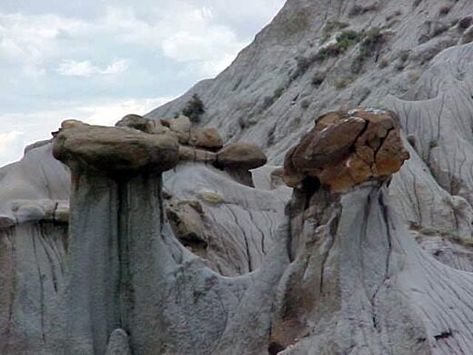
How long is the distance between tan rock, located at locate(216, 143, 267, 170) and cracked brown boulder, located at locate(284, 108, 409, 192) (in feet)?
20.8

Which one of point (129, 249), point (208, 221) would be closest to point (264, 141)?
point (208, 221)

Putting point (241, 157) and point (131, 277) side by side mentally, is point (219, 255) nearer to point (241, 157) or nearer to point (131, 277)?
point (131, 277)

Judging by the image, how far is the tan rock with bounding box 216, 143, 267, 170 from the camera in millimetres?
16359

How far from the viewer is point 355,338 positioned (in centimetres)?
934

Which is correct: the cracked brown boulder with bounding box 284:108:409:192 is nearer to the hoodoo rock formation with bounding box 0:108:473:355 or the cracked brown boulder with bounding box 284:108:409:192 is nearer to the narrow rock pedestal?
the hoodoo rock formation with bounding box 0:108:473:355

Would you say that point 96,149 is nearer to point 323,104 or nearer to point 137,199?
point 137,199

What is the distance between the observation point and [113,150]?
10.7 metres

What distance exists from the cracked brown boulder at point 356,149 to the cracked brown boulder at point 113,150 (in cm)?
156

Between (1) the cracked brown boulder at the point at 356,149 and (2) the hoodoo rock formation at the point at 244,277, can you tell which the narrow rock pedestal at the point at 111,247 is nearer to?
(2) the hoodoo rock formation at the point at 244,277

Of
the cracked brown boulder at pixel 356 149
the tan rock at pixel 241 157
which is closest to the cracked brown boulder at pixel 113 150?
the cracked brown boulder at pixel 356 149

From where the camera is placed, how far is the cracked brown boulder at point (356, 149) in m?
9.77

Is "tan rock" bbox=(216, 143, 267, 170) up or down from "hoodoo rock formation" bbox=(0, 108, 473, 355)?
up

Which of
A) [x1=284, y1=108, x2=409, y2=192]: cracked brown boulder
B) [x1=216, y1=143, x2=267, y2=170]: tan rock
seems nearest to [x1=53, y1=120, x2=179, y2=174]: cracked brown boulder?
[x1=284, y1=108, x2=409, y2=192]: cracked brown boulder

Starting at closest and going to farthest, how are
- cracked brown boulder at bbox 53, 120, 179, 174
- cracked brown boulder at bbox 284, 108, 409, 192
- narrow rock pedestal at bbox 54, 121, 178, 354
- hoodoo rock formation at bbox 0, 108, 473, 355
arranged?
1. hoodoo rock formation at bbox 0, 108, 473, 355
2. cracked brown boulder at bbox 284, 108, 409, 192
3. cracked brown boulder at bbox 53, 120, 179, 174
4. narrow rock pedestal at bbox 54, 121, 178, 354
